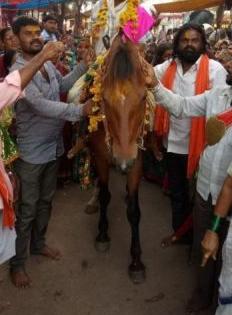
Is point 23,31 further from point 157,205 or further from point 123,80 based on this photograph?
point 157,205

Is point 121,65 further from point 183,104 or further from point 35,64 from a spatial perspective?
point 183,104

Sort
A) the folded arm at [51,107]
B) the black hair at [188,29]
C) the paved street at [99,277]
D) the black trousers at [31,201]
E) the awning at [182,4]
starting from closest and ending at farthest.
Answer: the folded arm at [51,107]
the paved street at [99,277]
the black trousers at [31,201]
the black hair at [188,29]
the awning at [182,4]

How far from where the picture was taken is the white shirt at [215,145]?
7.98 feet

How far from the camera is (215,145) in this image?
2.54m

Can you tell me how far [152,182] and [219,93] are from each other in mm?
3031

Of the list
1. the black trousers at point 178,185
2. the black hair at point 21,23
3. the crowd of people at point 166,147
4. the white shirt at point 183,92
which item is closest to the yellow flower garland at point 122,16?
the crowd of people at point 166,147

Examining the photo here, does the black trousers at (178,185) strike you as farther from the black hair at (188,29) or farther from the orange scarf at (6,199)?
the orange scarf at (6,199)

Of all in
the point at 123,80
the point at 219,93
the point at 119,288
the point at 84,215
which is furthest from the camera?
the point at 84,215

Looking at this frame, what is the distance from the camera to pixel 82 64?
3.47 metres

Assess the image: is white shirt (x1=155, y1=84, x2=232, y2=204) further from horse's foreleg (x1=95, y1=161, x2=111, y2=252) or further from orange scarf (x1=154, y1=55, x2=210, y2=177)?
horse's foreleg (x1=95, y1=161, x2=111, y2=252)

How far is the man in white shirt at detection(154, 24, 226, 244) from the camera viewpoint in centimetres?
368

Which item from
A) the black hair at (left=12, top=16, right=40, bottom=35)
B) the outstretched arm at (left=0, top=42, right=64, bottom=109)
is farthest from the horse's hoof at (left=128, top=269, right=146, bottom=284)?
the black hair at (left=12, top=16, right=40, bottom=35)

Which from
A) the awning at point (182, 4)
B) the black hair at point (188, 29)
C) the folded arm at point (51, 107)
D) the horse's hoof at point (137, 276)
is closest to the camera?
the folded arm at point (51, 107)

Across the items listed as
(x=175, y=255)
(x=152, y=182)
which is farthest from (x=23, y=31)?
(x=152, y=182)
